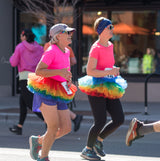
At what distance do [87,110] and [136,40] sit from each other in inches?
146

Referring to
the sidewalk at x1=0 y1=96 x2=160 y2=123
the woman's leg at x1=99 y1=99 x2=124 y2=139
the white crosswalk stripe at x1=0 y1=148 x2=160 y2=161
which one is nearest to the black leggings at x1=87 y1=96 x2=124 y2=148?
the woman's leg at x1=99 y1=99 x2=124 y2=139

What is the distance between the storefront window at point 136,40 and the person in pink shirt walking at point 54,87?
32.8 ft

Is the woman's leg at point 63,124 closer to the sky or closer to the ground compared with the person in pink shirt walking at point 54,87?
closer to the ground

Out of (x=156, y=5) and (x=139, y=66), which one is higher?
(x=156, y=5)

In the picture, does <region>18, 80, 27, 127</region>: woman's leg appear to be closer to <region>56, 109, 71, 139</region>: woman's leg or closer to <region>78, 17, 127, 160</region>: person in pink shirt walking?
<region>78, 17, 127, 160</region>: person in pink shirt walking

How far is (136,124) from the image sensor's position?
696 centimetres

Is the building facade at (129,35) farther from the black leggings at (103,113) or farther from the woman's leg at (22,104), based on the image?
the black leggings at (103,113)

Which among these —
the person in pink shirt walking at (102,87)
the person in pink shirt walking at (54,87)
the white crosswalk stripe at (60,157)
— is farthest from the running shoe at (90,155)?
the person in pink shirt walking at (54,87)

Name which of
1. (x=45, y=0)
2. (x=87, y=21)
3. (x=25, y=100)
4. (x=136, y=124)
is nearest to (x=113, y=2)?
(x=87, y=21)

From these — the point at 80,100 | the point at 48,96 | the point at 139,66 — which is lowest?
the point at 80,100

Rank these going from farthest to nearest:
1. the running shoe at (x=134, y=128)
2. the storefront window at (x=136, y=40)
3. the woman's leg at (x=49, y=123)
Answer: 1. the storefront window at (x=136, y=40)
2. the running shoe at (x=134, y=128)
3. the woman's leg at (x=49, y=123)

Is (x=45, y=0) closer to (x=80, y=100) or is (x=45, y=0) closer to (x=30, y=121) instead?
(x=80, y=100)

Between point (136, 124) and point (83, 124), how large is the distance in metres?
4.96

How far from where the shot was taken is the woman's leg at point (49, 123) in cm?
634
